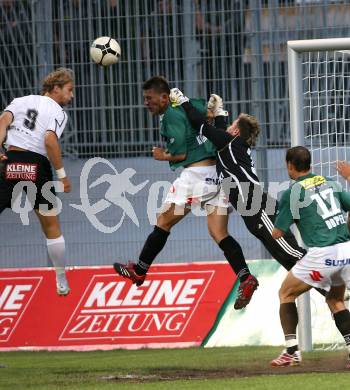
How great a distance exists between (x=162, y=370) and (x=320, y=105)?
3.86 m

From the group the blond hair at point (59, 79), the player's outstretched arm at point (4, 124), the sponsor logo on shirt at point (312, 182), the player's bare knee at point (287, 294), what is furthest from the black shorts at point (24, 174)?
the sponsor logo on shirt at point (312, 182)

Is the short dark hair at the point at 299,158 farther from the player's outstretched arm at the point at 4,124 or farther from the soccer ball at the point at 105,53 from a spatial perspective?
the soccer ball at the point at 105,53

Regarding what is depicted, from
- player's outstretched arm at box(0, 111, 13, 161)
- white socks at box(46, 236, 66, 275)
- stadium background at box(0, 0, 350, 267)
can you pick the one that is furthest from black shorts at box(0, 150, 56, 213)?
stadium background at box(0, 0, 350, 267)

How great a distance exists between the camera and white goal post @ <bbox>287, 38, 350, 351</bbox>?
11.3 metres

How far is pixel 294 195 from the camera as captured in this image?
9.46m

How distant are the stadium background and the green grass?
156 centimetres

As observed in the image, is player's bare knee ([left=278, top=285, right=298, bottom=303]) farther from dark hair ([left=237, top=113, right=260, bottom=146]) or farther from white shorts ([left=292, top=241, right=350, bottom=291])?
dark hair ([left=237, top=113, right=260, bottom=146])

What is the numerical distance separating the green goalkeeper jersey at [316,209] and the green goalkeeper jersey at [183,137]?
1.64 meters

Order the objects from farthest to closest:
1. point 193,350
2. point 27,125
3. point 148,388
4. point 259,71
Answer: point 259,71, point 193,350, point 27,125, point 148,388

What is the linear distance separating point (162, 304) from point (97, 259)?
109 centimetres

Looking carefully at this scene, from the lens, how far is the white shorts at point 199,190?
11070mm

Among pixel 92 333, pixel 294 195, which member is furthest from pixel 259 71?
pixel 294 195

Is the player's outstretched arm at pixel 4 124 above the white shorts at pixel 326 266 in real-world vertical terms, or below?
above

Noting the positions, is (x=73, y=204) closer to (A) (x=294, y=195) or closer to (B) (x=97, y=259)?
(B) (x=97, y=259)
